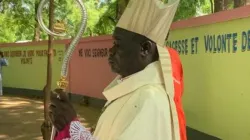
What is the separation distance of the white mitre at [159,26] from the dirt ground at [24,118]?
627 centimetres

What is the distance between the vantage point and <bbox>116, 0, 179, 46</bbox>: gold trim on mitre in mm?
1730

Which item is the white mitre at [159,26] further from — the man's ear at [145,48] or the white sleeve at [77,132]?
the white sleeve at [77,132]

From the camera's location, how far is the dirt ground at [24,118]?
26.5 feet

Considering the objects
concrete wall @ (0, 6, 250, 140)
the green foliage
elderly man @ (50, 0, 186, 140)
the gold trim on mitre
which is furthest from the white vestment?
the green foliage

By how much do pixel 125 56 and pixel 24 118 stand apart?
8666mm

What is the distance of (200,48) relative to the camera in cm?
633

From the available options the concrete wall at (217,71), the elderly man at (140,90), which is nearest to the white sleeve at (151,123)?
the elderly man at (140,90)

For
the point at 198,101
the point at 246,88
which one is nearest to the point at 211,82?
the point at 198,101

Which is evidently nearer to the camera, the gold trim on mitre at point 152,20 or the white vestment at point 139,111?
the white vestment at point 139,111

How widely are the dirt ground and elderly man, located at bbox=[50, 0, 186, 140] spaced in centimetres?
620

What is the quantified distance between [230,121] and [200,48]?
1.36 meters

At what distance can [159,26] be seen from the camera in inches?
68.1

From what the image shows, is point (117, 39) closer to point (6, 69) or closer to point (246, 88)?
point (246, 88)

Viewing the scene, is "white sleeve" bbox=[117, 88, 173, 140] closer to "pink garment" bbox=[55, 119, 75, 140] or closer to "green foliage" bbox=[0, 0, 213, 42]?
"pink garment" bbox=[55, 119, 75, 140]
